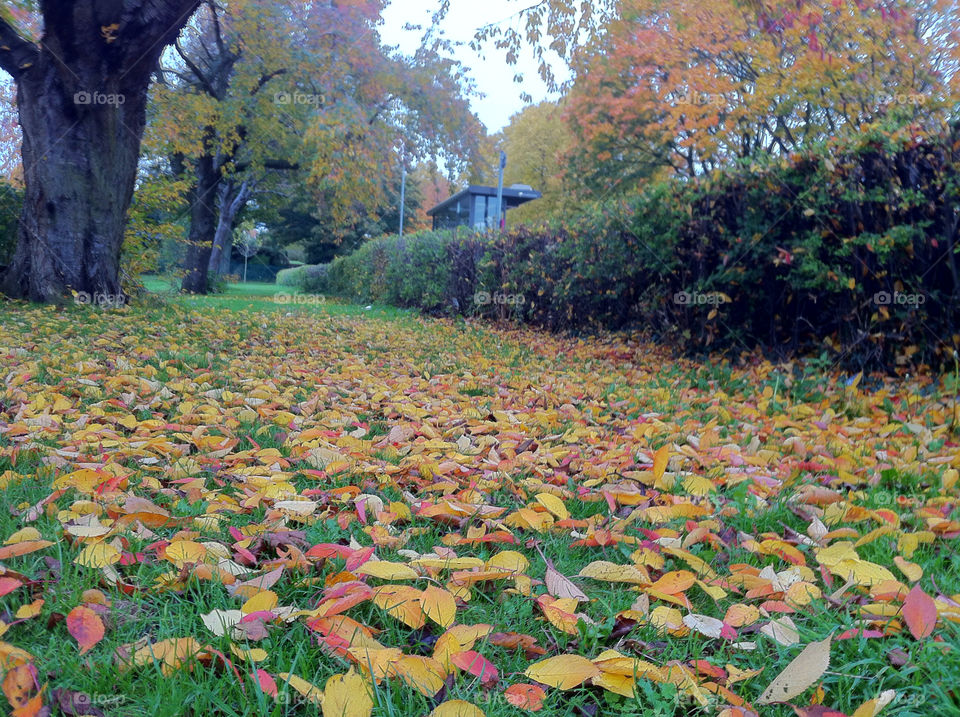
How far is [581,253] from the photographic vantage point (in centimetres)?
780

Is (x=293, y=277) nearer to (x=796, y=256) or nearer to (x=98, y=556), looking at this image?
(x=796, y=256)

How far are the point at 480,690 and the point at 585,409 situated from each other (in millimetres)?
2950

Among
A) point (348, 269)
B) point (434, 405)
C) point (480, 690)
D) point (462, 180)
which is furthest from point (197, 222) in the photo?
point (480, 690)

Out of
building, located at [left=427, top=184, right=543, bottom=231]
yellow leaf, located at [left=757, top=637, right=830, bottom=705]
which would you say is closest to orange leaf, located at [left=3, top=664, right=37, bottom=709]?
yellow leaf, located at [left=757, top=637, right=830, bottom=705]

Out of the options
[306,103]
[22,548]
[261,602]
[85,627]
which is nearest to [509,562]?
[261,602]

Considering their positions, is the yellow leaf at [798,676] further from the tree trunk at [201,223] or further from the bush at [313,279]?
the bush at [313,279]

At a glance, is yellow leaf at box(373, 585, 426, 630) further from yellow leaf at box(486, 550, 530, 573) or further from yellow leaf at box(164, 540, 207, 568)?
yellow leaf at box(164, 540, 207, 568)

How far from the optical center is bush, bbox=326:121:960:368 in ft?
14.8

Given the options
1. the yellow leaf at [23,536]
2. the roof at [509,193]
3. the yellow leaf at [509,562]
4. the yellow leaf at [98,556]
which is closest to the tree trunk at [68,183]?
→ the yellow leaf at [23,536]

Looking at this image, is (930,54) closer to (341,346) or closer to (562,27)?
(562,27)

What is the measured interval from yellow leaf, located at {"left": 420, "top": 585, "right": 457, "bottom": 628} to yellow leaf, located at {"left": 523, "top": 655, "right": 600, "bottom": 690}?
9.0 inches

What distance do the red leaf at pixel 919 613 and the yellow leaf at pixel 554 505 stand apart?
958 mm

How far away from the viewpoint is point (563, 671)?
1229mm

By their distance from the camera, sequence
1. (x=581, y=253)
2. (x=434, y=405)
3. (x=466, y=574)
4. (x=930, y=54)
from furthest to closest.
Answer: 1. (x=930, y=54)
2. (x=581, y=253)
3. (x=434, y=405)
4. (x=466, y=574)
